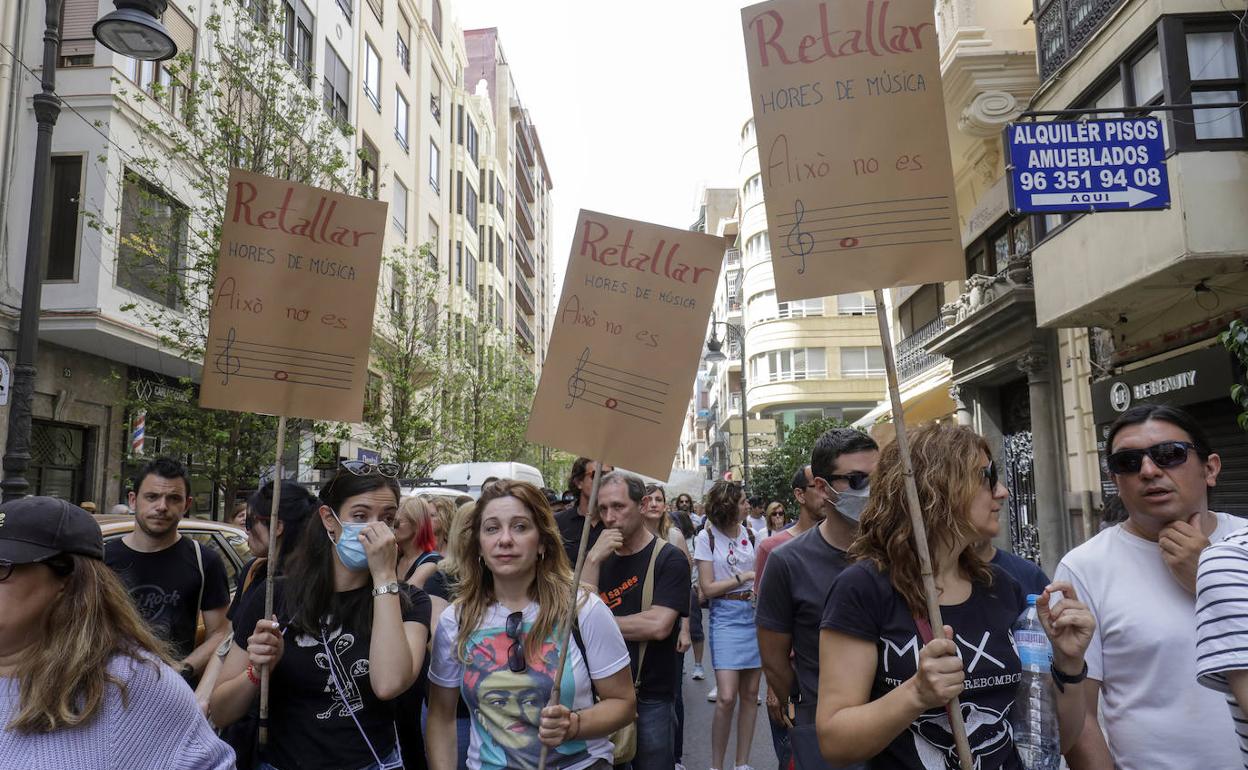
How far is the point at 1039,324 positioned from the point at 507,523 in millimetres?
12619

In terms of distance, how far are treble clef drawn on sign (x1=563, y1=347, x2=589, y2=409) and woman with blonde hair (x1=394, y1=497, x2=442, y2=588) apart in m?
2.09

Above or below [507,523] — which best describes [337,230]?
above

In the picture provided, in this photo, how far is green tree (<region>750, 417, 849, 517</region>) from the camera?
28.5 meters

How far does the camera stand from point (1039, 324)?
14.1m

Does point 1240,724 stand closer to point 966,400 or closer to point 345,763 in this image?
point 345,763

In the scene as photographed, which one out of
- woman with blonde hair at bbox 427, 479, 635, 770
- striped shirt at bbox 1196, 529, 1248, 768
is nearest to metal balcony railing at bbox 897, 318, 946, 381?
woman with blonde hair at bbox 427, 479, 635, 770

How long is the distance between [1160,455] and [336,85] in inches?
986

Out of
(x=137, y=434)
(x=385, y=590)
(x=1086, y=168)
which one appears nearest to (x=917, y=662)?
(x=385, y=590)

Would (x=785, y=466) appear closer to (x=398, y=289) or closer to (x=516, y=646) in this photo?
(x=398, y=289)

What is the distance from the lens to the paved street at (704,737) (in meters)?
7.34

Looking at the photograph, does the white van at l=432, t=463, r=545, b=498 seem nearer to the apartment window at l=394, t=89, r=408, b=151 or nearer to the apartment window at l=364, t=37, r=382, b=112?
the apartment window at l=364, t=37, r=382, b=112

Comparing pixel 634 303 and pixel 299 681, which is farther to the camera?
pixel 634 303

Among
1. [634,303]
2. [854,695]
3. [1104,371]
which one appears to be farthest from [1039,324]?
[854,695]

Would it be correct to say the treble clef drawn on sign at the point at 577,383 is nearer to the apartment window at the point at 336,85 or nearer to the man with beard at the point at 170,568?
the man with beard at the point at 170,568
